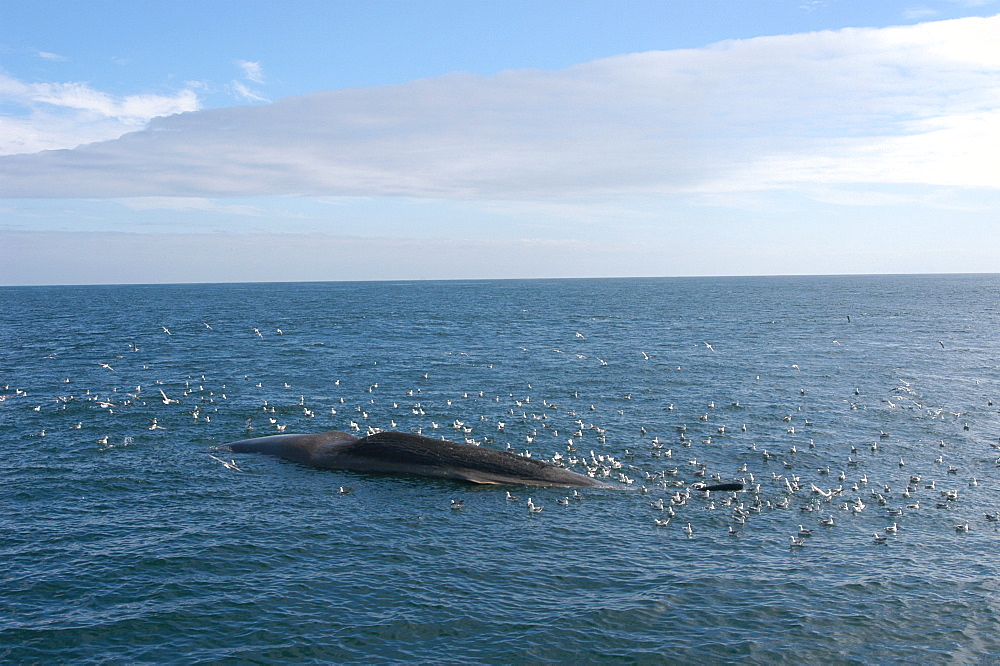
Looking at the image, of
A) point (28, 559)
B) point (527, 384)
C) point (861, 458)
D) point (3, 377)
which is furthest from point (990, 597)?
point (3, 377)

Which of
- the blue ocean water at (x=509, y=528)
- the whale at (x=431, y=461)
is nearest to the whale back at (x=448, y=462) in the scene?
the whale at (x=431, y=461)

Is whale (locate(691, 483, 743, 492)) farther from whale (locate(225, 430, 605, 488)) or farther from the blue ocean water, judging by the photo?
whale (locate(225, 430, 605, 488))

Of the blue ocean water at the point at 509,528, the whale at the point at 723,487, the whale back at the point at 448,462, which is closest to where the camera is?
the blue ocean water at the point at 509,528

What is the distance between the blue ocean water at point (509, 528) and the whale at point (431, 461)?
72 cm

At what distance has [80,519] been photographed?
78.1 ft

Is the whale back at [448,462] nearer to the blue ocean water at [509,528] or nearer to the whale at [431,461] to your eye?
the whale at [431,461]

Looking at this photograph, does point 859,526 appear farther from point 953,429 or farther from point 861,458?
point 953,429

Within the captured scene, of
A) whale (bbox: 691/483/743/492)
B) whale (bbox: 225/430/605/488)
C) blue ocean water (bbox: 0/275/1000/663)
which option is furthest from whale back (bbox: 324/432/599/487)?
whale (bbox: 691/483/743/492)

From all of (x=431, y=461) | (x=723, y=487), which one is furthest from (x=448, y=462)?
(x=723, y=487)

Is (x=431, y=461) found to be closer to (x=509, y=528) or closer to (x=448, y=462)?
(x=448, y=462)

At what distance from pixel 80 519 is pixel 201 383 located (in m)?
27.2

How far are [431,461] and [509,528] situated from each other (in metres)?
5.79

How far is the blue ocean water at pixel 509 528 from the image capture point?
54.6 ft

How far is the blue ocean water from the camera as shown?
16.7m
